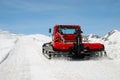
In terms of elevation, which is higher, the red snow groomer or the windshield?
the windshield

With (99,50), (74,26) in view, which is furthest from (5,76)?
(74,26)

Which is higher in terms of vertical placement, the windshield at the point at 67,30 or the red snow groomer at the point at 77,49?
the windshield at the point at 67,30

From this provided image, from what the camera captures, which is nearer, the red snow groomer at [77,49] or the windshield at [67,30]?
the red snow groomer at [77,49]

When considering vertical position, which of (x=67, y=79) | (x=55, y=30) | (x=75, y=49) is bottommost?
(x=67, y=79)

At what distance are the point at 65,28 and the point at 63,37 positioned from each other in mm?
874

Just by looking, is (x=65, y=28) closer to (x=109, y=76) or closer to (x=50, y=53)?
(x=50, y=53)

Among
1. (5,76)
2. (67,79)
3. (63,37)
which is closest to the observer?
(67,79)

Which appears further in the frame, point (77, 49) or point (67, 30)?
point (67, 30)

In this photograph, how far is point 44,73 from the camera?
35.2ft

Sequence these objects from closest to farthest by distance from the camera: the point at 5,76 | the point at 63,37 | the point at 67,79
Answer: the point at 67,79
the point at 5,76
the point at 63,37

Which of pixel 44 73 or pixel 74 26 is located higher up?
pixel 74 26

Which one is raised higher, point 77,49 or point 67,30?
point 67,30

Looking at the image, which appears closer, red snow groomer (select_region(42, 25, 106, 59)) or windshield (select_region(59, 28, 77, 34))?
red snow groomer (select_region(42, 25, 106, 59))

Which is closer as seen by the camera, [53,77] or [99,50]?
[53,77]
